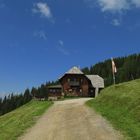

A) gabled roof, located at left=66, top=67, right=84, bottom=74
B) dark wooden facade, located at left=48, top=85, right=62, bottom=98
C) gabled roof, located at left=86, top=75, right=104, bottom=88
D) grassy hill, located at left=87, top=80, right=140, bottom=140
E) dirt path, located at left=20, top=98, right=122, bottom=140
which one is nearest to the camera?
dirt path, located at left=20, top=98, right=122, bottom=140

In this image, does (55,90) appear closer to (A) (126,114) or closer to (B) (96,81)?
(B) (96,81)

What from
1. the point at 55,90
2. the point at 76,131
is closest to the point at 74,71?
the point at 55,90

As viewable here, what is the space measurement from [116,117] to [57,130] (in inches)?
239

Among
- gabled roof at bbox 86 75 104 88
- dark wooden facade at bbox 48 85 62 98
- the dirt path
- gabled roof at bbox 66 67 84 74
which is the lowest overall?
the dirt path

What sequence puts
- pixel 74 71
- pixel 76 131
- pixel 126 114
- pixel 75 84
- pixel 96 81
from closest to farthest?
pixel 76 131 < pixel 126 114 < pixel 75 84 < pixel 74 71 < pixel 96 81

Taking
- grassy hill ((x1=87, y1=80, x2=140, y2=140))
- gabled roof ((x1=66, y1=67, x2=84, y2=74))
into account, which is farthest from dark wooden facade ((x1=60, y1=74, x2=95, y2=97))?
grassy hill ((x1=87, y1=80, x2=140, y2=140))


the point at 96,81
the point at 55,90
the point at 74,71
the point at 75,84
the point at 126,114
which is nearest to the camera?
the point at 126,114

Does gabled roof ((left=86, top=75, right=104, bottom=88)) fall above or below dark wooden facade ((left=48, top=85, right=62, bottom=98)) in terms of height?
above

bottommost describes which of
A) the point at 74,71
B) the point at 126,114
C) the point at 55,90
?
the point at 126,114

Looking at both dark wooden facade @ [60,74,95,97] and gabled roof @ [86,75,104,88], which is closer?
dark wooden facade @ [60,74,95,97]

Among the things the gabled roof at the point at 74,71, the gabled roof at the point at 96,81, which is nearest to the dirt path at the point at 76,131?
the gabled roof at the point at 74,71

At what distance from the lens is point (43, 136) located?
21422 millimetres

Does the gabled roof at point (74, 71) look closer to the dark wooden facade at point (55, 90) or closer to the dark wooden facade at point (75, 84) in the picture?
the dark wooden facade at point (75, 84)

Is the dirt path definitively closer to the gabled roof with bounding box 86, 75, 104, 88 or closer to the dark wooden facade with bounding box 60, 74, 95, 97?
the dark wooden facade with bounding box 60, 74, 95, 97
